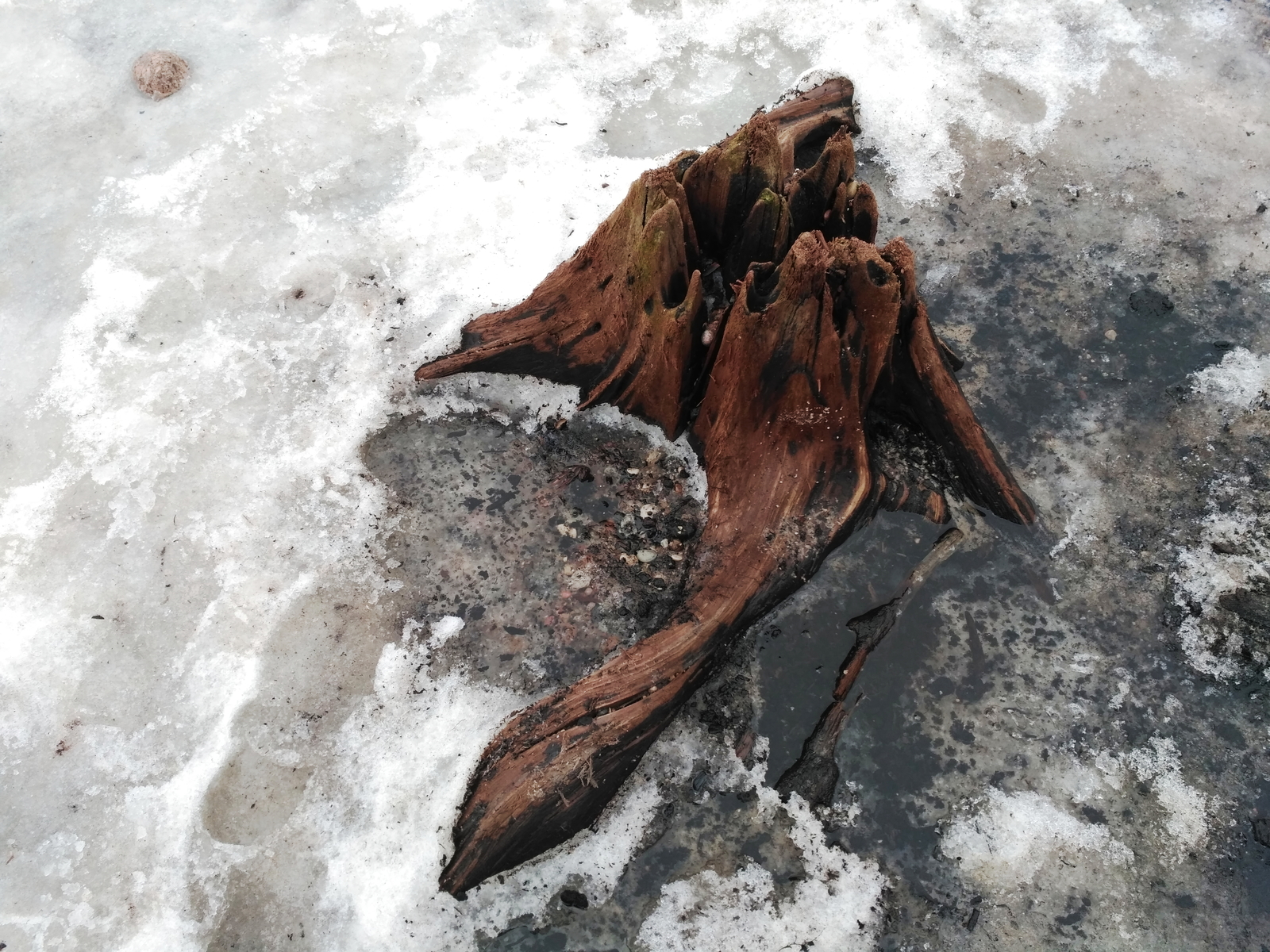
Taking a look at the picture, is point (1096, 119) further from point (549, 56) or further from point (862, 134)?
point (549, 56)

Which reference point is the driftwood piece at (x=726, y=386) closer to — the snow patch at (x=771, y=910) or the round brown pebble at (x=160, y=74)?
the snow patch at (x=771, y=910)

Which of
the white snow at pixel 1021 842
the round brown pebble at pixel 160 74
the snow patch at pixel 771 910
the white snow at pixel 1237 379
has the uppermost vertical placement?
the round brown pebble at pixel 160 74

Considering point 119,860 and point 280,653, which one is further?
point 280,653

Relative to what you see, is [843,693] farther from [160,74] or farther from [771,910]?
[160,74]

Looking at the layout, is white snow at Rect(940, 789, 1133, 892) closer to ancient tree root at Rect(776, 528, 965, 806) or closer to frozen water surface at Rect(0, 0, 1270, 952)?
frozen water surface at Rect(0, 0, 1270, 952)

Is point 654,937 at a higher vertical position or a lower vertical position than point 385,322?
lower

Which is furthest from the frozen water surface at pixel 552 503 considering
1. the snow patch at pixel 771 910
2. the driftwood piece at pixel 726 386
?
the driftwood piece at pixel 726 386

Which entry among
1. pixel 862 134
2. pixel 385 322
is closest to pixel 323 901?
pixel 385 322

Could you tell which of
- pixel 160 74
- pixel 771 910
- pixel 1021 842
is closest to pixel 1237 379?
pixel 1021 842
